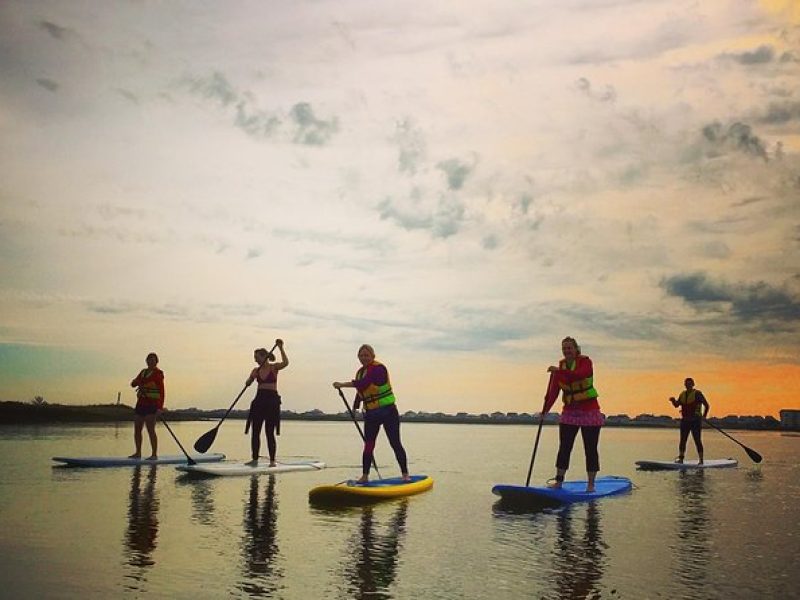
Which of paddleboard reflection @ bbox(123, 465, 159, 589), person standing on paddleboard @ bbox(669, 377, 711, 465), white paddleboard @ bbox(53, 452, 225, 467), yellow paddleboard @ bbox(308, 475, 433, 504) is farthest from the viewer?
person standing on paddleboard @ bbox(669, 377, 711, 465)

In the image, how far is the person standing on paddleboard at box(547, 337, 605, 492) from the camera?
1324 cm

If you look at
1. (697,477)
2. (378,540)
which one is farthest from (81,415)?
(378,540)

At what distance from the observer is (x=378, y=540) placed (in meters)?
9.48

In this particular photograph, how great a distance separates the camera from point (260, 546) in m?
8.93

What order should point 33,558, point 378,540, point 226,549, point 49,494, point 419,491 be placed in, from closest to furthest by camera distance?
point 33,558
point 226,549
point 378,540
point 49,494
point 419,491

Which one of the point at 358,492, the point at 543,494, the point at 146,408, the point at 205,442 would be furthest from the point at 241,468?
the point at 543,494

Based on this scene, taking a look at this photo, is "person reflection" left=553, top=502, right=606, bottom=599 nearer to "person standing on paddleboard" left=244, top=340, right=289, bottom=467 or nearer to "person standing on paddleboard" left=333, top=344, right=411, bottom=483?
"person standing on paddleboard" left=333, top=344, right=411, bottom=483

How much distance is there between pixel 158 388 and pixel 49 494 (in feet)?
18.3

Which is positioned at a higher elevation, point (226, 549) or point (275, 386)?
point (275, 386)

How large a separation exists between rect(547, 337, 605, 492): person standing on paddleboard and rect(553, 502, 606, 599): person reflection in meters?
1.75

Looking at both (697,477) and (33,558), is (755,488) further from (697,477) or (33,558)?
(33,558)

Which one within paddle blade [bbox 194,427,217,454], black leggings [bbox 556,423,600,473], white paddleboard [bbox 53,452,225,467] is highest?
black leggings [bbox 556,423,600,473]

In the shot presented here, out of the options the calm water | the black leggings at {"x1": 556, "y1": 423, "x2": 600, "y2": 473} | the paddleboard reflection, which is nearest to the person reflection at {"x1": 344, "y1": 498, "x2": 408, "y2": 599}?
the calm water

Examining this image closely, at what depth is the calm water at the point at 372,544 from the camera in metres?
7.20
